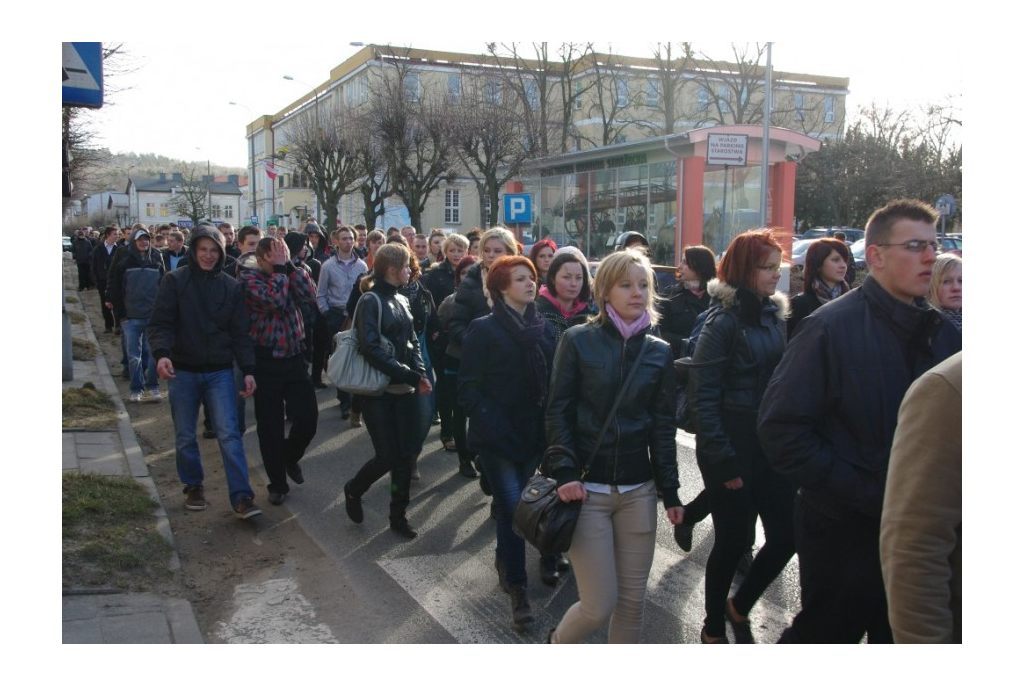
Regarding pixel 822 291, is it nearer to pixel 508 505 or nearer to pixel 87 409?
pixel 508 505

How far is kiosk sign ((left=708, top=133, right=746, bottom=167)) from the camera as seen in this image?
19.2 m

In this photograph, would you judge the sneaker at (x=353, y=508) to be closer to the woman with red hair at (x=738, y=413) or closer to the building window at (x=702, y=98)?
the woman with red hair at (x=738, y=413)

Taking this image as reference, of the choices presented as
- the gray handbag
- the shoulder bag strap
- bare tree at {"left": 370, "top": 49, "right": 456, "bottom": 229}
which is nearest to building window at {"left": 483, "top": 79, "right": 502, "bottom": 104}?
bare tree at {"left": 370, "top": 49, "right": 456, "bottom": 229}

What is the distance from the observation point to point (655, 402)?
146 inches

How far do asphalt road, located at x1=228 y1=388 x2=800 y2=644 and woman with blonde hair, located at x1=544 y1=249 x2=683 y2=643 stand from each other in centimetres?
73

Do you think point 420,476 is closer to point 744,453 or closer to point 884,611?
point 744,453

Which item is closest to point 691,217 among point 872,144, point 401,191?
point 401,191

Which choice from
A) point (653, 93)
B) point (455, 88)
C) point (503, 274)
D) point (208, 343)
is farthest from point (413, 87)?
point (503, 274)

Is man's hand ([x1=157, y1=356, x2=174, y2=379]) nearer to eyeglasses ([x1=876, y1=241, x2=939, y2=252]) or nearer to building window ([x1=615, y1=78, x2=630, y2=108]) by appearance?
eyeglasses ([x1=876, y1=241, x2=939, y2=252])

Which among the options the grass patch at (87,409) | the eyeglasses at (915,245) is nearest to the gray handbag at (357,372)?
the eyeglasses at (915,245)

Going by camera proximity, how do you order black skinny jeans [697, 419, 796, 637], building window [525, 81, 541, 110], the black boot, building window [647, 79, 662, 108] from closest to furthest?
black skinny jeans [697, 419, 796, 637], the black boot, building window [525, 81, 541, 110], building window [647, 79, 662, 108]

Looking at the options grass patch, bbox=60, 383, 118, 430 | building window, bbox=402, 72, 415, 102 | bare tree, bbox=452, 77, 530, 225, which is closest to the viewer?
grass patch, bbox=60, 383, 118, 430

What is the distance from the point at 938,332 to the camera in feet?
9.58

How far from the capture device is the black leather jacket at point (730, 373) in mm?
3912
